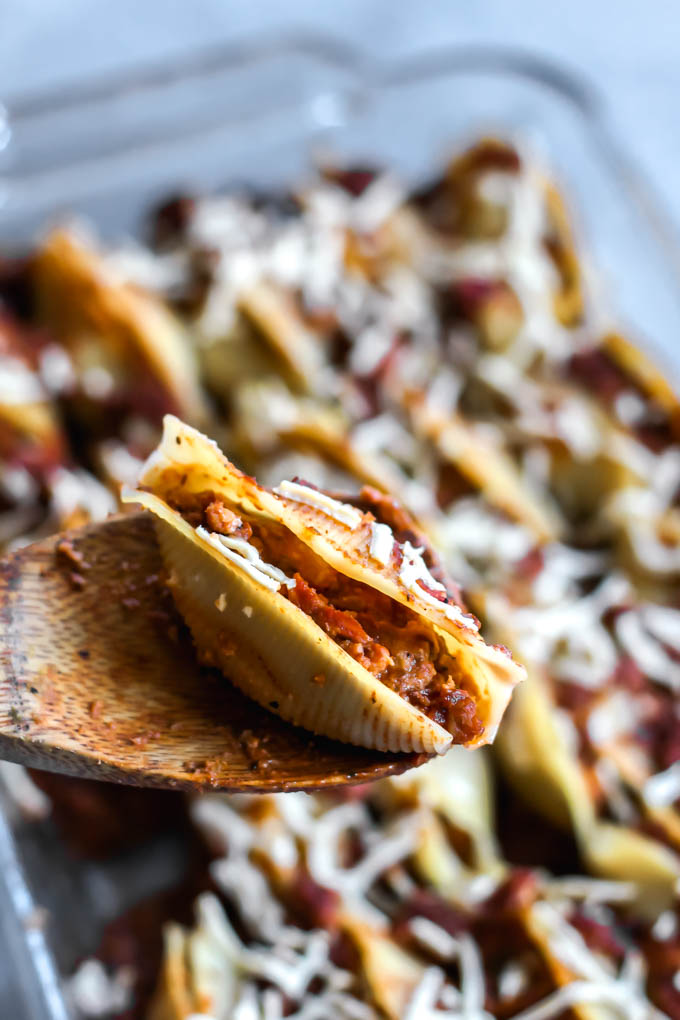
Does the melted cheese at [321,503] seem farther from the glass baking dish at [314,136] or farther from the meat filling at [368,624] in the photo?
the glass baking dish at [314,136]

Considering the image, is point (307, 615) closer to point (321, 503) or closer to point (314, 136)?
point (321, 503)

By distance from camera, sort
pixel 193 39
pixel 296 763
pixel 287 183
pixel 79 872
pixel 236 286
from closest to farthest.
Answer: pixel 296 763 → pixel 79 872 → pixel 236 286 → pixel 287 183 → pixel 193 39

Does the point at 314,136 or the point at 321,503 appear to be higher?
the point at 314,136

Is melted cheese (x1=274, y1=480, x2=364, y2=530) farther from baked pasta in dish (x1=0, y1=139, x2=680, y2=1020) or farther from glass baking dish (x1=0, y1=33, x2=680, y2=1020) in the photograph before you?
glass baking dish (x1=0, y1=33, x2=680, y2=1020)

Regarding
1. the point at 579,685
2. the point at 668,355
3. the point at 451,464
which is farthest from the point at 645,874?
the point at 668,355

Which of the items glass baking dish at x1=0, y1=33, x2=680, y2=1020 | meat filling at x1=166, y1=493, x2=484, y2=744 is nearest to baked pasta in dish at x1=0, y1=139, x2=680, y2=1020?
meat filling at x1=166, y1=493, x2=484, y2=744

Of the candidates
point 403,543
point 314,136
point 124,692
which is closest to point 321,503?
point 403,543

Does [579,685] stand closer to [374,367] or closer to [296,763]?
[374,367]

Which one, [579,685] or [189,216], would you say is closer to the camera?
[579,685]
